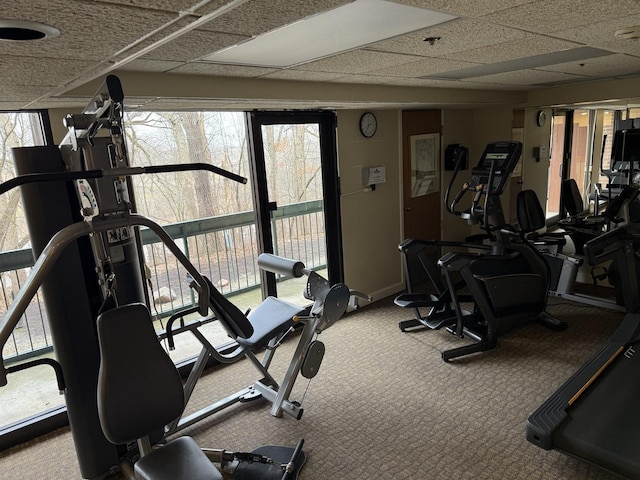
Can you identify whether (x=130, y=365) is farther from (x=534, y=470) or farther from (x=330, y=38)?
(x=534, y=470)

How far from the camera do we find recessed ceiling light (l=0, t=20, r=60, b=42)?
2.91ft

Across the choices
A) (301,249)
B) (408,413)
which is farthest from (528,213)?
(408,413)

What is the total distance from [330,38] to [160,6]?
39.8 inches

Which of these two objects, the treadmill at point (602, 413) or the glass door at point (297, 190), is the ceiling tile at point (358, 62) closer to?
the glass door at point (297, 190)

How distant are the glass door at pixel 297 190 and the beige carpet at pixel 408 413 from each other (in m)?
0.99

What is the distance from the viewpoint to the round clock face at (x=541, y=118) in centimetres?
540

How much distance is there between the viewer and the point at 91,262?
2225 millimetres

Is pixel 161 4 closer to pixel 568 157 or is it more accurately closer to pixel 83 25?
pixel 83 25

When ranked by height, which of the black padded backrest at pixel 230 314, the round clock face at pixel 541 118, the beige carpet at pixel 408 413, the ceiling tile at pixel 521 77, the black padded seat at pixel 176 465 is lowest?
the beige carpet at pixel 408 413

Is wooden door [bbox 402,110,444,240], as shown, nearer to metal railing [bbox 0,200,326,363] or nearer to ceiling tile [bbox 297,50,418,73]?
metal railing [bbox 0,200,326,363]

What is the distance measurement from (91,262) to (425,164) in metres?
3.76

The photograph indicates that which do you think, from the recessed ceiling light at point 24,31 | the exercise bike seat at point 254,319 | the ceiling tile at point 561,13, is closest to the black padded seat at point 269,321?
the exercise bike seat at point 254,319

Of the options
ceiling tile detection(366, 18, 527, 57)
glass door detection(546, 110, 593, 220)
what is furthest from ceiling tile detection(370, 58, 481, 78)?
glass door detection(546, 110, 593, 220)

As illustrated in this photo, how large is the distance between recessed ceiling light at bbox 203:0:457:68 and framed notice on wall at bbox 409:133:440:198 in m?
2.87
